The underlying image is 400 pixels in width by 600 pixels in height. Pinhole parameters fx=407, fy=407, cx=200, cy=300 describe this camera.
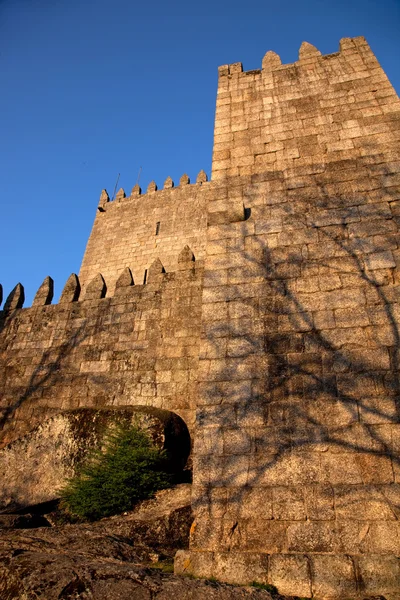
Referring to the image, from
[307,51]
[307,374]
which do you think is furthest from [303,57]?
[307,374]

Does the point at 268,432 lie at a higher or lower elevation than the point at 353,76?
lower

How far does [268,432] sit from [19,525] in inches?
119

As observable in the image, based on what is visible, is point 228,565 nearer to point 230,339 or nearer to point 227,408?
point 227,408

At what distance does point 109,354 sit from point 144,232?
33.0ft

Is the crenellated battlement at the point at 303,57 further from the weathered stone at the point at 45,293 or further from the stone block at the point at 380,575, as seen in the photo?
the stone block at the point at 380,575

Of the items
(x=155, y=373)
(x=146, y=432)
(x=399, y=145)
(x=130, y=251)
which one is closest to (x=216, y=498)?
(x=146, y=432)

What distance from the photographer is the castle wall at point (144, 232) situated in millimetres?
16312

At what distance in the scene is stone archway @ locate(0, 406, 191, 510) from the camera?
5.55m

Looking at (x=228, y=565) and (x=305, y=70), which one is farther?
(x=305, y=70)

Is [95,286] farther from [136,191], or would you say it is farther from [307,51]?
[136,191]

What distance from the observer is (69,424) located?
609 cm

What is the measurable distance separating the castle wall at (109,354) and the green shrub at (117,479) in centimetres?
156

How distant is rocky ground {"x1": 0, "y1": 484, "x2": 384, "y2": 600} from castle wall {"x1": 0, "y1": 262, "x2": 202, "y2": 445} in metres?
2.55

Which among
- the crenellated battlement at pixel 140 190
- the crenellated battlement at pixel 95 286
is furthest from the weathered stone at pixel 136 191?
the crenellated battlement at pixel 95 286
